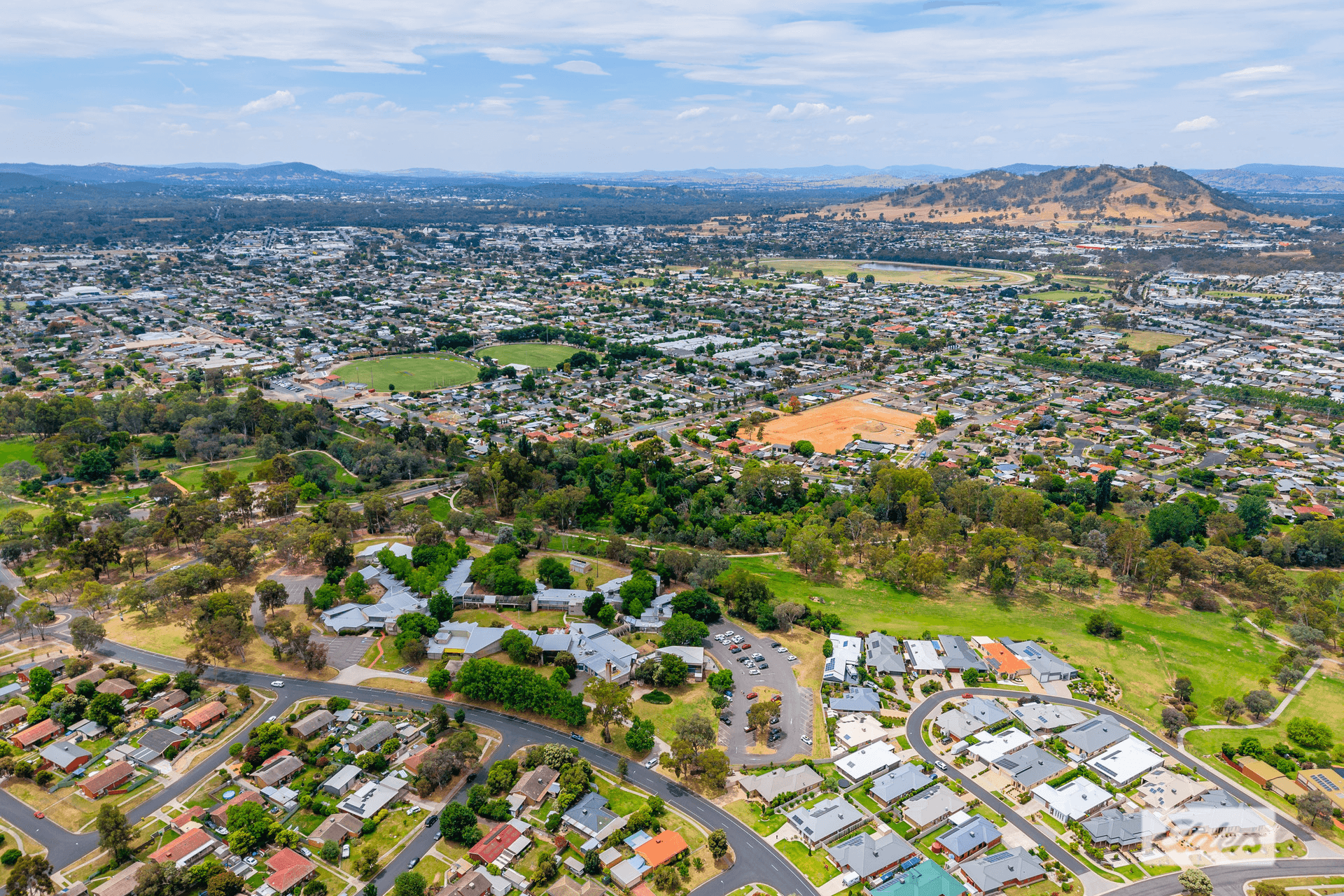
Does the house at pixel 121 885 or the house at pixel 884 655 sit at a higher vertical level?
the house at pixel 884 655

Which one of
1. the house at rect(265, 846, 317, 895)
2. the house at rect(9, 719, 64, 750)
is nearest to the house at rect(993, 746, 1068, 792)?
the house at rect(265, 846, 317, 895)

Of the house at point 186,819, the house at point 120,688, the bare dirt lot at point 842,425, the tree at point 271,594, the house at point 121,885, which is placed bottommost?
the house at point 186,819

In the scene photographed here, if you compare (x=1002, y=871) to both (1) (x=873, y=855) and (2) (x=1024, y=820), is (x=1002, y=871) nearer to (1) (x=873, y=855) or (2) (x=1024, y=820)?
(2) (x=1024, y=820)

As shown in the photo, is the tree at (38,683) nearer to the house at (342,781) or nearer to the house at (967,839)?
the house at (342,781)

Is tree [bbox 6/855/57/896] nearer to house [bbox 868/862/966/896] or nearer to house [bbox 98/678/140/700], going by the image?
house [bbox 98/678/140/700]

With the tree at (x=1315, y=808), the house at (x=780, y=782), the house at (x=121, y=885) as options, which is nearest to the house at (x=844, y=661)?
the house at (x=780, y=782)
